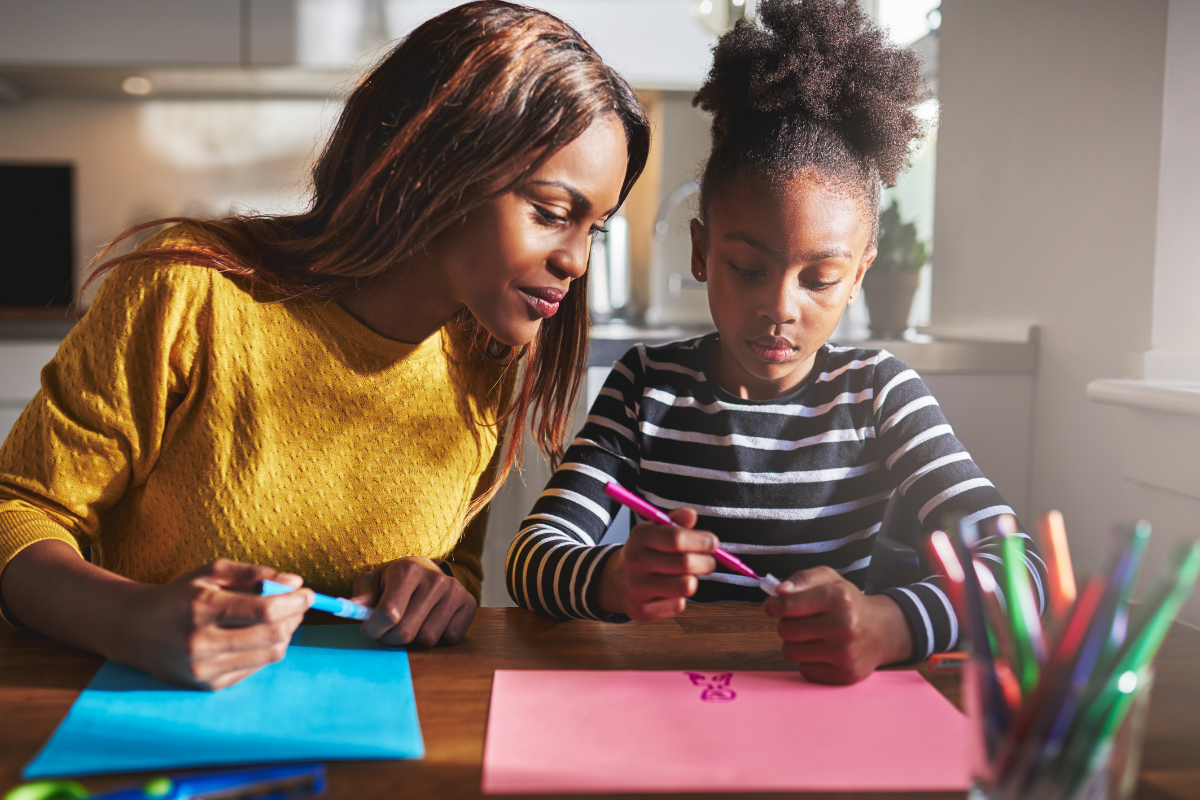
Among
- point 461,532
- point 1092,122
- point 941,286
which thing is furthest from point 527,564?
point 941,286

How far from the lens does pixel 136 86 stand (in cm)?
280

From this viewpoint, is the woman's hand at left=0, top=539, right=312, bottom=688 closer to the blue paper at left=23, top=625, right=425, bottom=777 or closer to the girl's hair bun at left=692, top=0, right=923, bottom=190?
the blue paper at left=23, top=625, right=425, bottom=777

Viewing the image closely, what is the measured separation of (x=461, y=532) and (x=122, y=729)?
1.65ft

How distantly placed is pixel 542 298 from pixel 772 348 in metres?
0.24

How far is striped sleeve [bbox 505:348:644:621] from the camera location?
79 cm

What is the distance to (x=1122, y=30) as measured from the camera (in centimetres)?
136

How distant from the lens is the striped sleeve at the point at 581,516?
79 cm

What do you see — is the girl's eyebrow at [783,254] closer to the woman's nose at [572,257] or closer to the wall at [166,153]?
the woman's nose at [572,257]

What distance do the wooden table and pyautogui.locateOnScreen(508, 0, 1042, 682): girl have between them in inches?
2.0

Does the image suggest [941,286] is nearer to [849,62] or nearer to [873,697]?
[849,62]

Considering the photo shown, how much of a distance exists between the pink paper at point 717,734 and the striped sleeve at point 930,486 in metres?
0.06

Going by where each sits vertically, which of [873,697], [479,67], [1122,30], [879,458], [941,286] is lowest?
[873,697]

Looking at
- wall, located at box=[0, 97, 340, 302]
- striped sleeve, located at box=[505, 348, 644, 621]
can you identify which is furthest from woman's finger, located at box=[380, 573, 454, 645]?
wall, located at box=[0, 97, 340, 302]

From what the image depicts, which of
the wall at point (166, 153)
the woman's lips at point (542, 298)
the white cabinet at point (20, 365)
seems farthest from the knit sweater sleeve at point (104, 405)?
the wall at point (166, 153)
